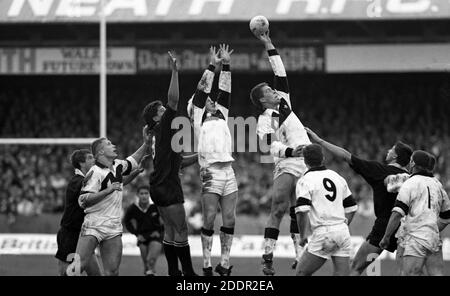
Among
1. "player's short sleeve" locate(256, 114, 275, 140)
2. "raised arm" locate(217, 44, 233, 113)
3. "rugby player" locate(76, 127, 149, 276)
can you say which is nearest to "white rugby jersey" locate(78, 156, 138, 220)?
"rugby player" locate(76, 127, 149, 276)

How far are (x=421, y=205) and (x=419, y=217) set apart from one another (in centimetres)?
14

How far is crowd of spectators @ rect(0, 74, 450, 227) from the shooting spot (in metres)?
22.3

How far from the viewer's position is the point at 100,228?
10.9 m

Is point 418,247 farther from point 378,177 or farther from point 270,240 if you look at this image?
point 270,240

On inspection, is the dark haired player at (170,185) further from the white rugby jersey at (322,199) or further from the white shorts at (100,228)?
the white rugby jersey at (322,199)

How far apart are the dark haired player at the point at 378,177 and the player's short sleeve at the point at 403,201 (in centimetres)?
67

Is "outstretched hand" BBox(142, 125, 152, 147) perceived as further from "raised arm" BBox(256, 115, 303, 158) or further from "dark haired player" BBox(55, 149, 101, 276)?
"raised arm" BBox(256, 115, 303, 158)

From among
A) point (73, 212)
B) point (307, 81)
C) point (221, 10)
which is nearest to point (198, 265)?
point (221, 10)

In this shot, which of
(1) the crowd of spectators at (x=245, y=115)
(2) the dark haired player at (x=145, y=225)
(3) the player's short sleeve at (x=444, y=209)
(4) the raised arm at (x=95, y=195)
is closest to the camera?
(3) the player's short sleeve at (x=444, y=209)

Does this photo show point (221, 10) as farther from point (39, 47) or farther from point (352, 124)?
point (352, 124)

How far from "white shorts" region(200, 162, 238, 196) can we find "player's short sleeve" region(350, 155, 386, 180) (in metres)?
1.50

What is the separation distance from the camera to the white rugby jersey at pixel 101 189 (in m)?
10.9

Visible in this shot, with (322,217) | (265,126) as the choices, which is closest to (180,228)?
(265,126)

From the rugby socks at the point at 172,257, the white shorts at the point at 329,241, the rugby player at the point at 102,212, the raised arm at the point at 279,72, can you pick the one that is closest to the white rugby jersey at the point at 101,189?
the rugby player at the point at 102,212
